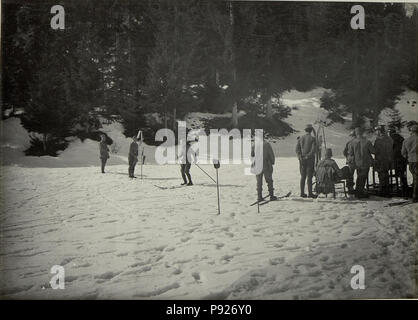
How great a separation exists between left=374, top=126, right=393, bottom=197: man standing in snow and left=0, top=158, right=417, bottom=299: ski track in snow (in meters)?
0.47

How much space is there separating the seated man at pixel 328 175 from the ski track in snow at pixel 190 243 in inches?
9.6

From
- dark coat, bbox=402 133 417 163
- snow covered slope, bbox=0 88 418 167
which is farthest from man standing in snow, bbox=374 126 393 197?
dark coat, bbox=402 133 417 163

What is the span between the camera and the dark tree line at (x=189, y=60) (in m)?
5.89

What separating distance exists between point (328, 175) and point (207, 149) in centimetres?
220

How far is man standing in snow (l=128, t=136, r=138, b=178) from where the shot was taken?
691cm

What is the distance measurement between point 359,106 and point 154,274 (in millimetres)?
4605

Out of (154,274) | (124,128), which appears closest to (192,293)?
(154,274)

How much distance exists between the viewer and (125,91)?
22.2 feet

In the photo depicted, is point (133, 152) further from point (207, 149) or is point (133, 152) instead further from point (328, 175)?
point (328, 175)

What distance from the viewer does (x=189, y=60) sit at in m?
6.39
